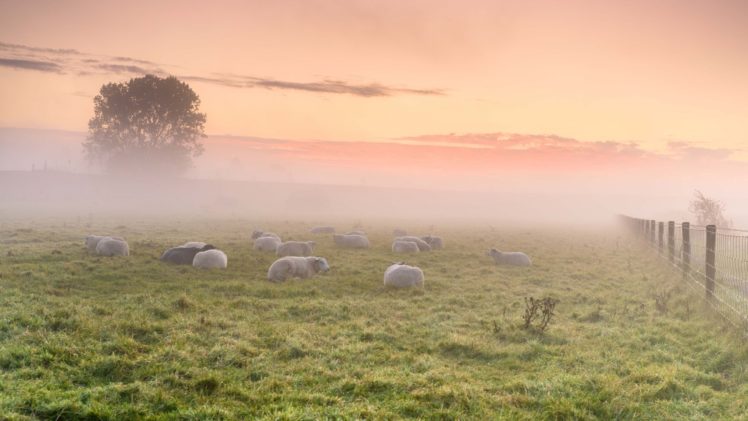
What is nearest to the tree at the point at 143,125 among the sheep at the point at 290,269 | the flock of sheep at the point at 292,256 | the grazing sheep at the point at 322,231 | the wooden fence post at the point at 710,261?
the grazing sheep at the point at 322,231

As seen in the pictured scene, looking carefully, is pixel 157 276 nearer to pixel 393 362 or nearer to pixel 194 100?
pixel 393 362

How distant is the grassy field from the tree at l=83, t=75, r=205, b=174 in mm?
55420

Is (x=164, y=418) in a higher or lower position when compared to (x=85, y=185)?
lower

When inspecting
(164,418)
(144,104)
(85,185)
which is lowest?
(164,418)

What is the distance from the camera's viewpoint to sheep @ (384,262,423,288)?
51.0 ft

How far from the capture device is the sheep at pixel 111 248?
64.6 ft

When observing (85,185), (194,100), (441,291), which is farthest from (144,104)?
(441,291)

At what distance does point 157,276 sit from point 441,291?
8.98 m

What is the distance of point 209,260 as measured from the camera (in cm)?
1812

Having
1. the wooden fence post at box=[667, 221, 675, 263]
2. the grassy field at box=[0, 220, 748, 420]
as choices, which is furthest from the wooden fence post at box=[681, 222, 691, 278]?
the wooden fence post at box=[667, 221, 675, 263]

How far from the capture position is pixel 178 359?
28.2ft

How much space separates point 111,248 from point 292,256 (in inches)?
286

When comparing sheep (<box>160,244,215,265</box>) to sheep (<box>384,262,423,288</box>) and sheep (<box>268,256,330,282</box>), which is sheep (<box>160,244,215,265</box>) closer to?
sheep (<box>268,256,330,282</box>)

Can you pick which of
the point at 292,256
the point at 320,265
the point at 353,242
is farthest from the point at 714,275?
the point at 353,242
